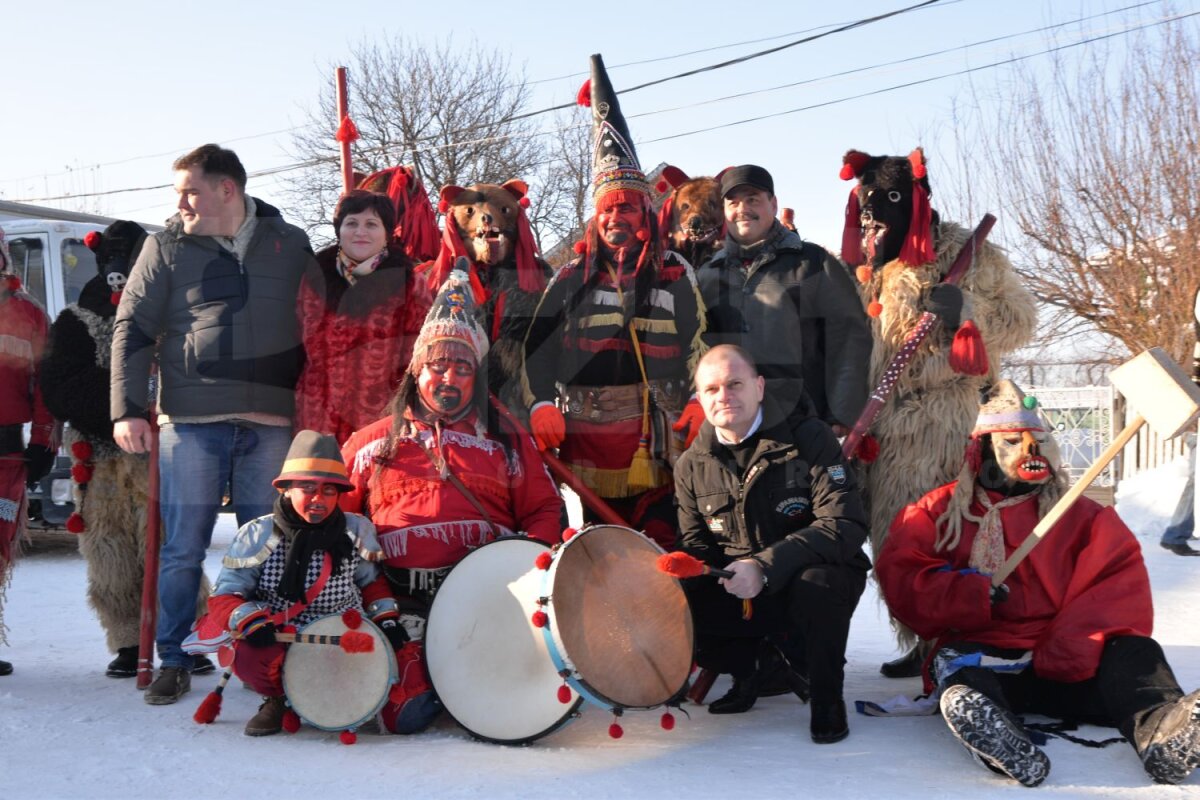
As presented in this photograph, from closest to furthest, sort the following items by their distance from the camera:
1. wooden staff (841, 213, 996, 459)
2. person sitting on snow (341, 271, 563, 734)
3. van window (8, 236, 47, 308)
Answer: person sitting on snow (341, 271, 563, 734) < wooden staff (841, 213, 996, 459) < van window (8, 236, 47, 308)

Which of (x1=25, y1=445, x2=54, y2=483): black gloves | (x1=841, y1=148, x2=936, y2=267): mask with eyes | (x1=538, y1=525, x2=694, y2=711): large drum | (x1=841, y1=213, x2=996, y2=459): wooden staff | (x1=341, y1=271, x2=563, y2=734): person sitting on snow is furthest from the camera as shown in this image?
(x1=25, y1=445, x2=54, y2=483): black gloves

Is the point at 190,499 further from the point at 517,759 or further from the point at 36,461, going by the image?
the point at 517,759

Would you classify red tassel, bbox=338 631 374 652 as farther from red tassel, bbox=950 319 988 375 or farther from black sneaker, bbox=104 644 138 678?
red tassel, bbox=950 319 988 375

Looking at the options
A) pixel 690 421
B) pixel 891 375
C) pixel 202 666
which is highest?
pixel 891 375

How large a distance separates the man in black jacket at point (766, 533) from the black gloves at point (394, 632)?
0.92 meters

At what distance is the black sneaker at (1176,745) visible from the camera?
2.79 m

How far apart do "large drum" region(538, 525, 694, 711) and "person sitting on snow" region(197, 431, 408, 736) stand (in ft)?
2.24

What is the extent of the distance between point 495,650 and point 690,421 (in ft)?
3.74

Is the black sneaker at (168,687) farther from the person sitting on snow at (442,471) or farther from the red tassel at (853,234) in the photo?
the red tassel at (853,234)

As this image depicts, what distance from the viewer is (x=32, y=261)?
8.91 meters

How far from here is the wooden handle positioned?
3.26 m

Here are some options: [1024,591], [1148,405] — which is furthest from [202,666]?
[1148,405]

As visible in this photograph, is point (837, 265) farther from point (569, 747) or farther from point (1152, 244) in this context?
point (1152, 244)

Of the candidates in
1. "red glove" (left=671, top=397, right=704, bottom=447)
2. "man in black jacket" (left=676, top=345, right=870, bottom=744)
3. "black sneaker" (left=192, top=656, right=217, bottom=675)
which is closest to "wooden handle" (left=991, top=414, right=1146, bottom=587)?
"man in black jacket" (left=676, top=345, right=870, bottom=744)
